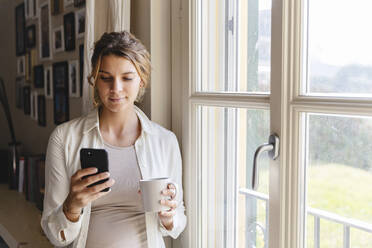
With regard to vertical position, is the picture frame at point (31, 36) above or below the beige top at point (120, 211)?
above

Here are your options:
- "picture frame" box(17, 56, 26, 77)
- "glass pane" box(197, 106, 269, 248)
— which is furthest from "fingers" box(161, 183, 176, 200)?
"picture frame" box(17, 56, 26, 77)

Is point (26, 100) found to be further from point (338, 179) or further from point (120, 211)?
point (338, 179)

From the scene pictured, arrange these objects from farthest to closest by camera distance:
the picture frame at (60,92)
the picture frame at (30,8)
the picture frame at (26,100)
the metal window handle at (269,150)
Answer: the picture frame at (26,100) < the picture frame at (30,8) < the picture frame at (60,92) < the metal window handle at (269,150)

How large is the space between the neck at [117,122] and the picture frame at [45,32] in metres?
1.43

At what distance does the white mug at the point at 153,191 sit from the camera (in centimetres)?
123

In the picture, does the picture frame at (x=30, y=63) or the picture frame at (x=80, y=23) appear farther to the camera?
the picture frame at (x=30, y=63)

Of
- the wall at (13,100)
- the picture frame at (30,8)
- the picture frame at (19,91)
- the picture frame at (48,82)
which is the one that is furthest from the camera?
the picture frame at (19,91)

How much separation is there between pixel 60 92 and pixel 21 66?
1076 mm

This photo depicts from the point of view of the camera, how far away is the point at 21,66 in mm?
3449

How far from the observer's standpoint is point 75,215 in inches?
53.2

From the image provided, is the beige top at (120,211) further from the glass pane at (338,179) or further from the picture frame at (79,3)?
the picture frame at (79,3)

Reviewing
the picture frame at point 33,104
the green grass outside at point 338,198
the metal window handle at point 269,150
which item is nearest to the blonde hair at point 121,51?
the metal window handle at point 269,150

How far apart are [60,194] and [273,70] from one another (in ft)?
2.61

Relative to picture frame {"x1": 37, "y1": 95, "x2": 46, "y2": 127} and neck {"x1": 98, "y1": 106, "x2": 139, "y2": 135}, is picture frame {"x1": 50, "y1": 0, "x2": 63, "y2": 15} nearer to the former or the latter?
picture frame {"x1": 37, "y1": 95, "x2": 46, "y2": 127}
